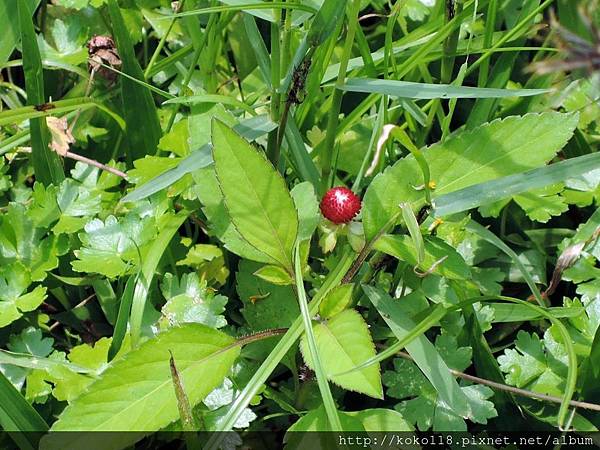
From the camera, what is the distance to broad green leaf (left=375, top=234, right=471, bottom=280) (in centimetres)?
127

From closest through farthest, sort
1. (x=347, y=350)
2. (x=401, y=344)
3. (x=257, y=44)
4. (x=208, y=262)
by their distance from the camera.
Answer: (x=401, y=344) < (x=347, y=350) < (x=257, y=44) < (x=208, y=262)

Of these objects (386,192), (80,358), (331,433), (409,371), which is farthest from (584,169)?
(80,358)

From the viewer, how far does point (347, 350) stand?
1171 mm

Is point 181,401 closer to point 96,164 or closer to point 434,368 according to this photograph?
point 434,368

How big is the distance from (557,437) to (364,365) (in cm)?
63

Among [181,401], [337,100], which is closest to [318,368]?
[181,401]

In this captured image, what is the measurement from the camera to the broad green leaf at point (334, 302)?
1.25 metres

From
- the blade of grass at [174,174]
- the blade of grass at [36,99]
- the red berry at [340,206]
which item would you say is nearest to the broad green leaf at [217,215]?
the blade of grass at [174,174]

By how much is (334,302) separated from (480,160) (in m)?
0.39

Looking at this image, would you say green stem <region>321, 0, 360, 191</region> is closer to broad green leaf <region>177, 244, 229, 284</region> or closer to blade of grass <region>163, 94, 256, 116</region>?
blade of grass <region>163, 94, 256, 116</region>

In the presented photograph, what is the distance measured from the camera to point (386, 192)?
1.32 m

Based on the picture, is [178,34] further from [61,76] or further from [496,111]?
[496,111]

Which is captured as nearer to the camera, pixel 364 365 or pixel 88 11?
pixel 364 365

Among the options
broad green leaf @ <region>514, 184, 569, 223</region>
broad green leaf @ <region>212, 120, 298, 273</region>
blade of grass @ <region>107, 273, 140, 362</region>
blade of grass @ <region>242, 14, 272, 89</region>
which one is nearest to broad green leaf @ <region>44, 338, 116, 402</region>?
blade of grass @ <region>107, 273, 140, 362</region>
